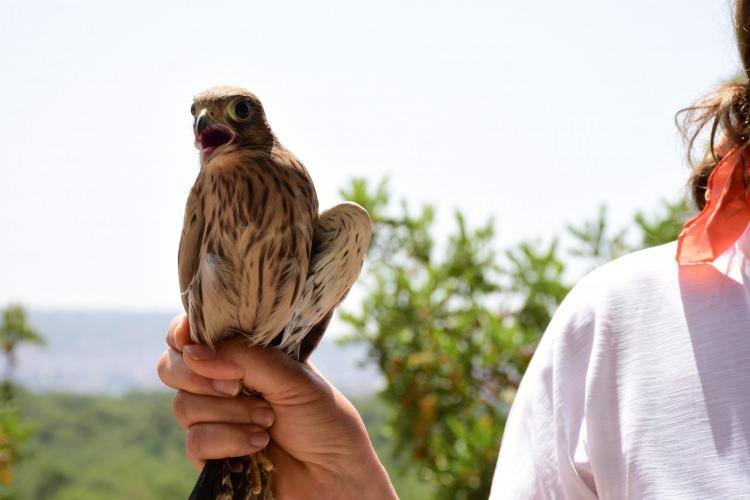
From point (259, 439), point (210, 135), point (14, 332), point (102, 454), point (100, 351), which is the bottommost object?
point (100, 351)

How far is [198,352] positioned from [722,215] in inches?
30.1

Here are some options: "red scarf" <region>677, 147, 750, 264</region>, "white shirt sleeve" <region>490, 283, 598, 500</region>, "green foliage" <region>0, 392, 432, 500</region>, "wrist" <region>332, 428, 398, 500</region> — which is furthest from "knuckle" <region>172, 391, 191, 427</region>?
"green foliage" <region>0, 392, 432, 500</region>

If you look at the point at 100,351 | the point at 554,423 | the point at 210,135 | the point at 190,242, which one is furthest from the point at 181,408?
the point at 100,351

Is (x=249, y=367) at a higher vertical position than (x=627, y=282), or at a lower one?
lower

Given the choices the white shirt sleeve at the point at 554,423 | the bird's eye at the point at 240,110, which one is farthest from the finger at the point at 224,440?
the bird's eye at the point at 240,110

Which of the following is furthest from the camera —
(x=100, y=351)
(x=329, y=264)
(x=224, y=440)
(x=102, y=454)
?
(x=100, y=351)

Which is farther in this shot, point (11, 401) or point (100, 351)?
point (100, 351)

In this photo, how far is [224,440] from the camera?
3.94 feet

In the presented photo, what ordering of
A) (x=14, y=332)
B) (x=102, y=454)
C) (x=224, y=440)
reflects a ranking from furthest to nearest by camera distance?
(x=102, y=454), (x=14, y=332), (x=224, y=440)

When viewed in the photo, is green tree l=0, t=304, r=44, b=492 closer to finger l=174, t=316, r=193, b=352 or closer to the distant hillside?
finger l=174, t=316, r=193, b=352

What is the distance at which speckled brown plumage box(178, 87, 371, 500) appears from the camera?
1.21 m

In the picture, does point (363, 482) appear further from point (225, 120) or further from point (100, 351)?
point (100, 351)

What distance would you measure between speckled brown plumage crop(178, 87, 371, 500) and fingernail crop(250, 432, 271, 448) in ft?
0.22

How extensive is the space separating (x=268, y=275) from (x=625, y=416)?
530mm
